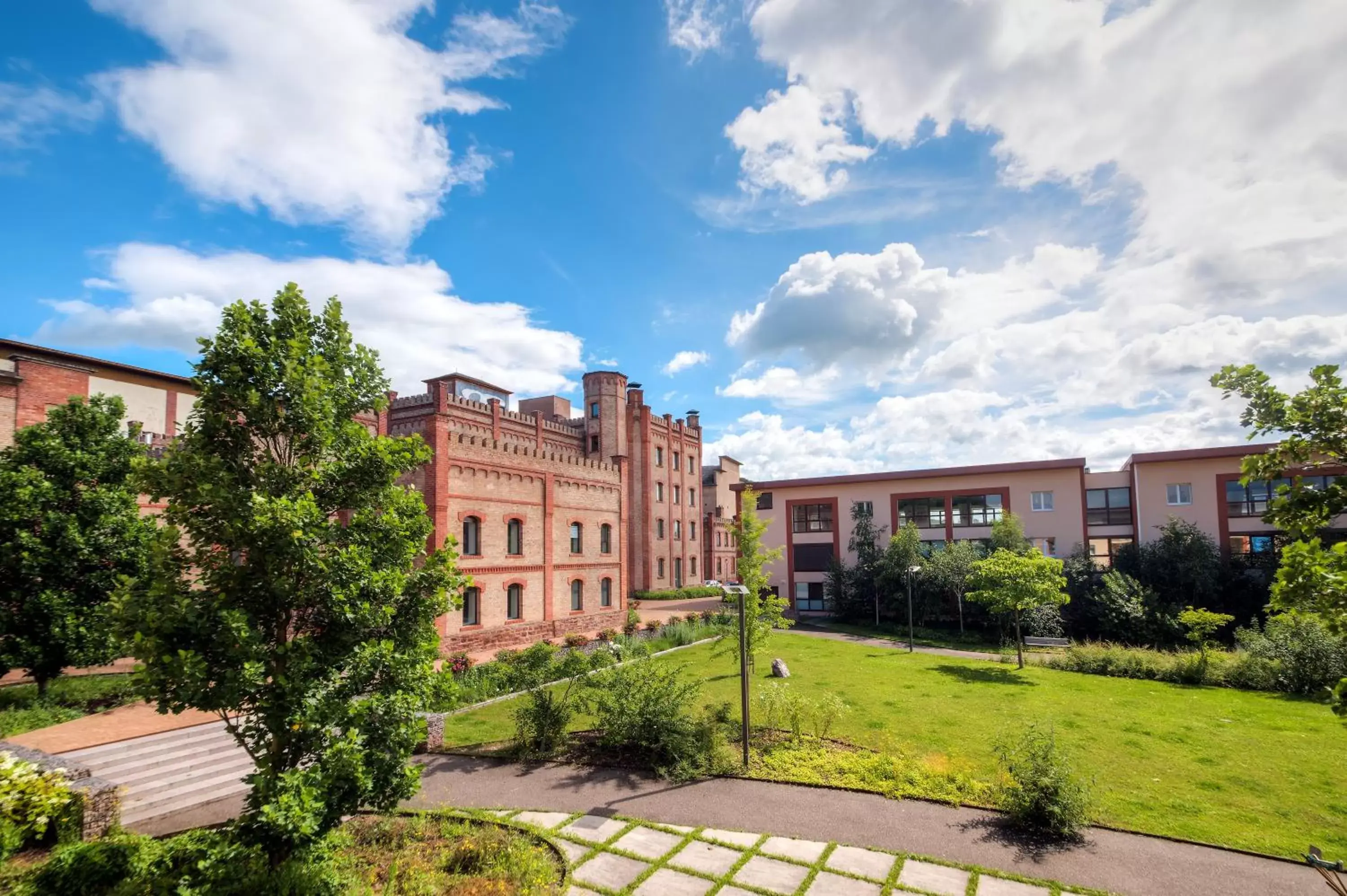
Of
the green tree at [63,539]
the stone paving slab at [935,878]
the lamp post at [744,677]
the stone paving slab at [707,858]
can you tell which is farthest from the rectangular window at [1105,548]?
the green tree at [63,539]

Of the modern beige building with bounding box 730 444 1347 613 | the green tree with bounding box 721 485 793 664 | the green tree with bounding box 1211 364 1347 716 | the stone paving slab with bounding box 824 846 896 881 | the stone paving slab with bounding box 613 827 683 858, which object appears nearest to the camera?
the green tree with bounding box 1211 364 1347 716

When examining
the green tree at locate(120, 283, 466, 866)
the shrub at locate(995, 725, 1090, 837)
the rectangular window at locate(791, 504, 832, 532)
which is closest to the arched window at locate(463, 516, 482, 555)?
the green tree at locate(120, 283, 466, 866)

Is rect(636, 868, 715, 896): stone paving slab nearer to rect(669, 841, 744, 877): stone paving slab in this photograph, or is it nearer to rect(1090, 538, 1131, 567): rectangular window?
rect(669, 841, 744, 877): stone paving slab

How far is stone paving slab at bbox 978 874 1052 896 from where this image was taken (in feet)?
25.8

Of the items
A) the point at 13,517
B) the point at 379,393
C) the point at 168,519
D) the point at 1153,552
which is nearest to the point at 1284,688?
the point at 1153,552

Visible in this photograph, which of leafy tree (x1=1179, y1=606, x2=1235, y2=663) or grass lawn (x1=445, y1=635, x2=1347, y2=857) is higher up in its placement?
leafy tree (x1=1179, y1=606, x2=1235, y2=663)

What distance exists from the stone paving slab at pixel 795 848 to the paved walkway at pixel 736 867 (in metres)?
0.01

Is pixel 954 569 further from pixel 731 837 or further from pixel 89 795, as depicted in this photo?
pixel 89 795

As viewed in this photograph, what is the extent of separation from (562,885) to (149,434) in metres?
20.3

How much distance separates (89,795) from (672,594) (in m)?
38.4

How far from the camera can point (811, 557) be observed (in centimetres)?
4162

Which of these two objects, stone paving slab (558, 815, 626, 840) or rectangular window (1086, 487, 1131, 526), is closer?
stone paving slab (558, 815, 626, 840)

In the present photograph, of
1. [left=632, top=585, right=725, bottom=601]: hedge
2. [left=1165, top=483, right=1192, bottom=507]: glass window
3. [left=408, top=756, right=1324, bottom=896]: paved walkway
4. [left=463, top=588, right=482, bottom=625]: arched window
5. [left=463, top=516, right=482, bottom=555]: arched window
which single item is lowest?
[left=632, top=585, right=725, bottom=601]: hedge

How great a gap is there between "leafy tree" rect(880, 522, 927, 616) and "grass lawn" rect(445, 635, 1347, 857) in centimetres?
1048
